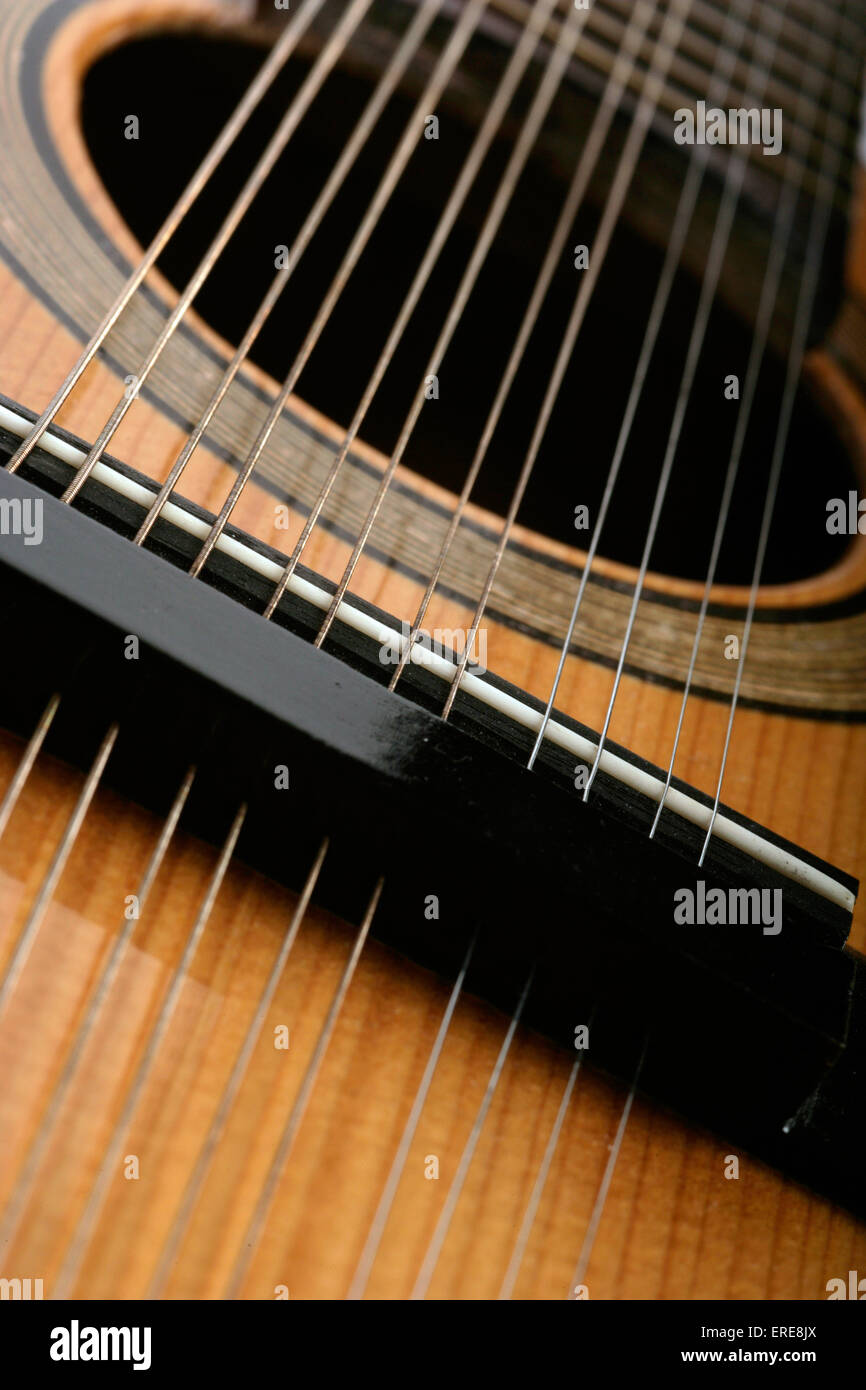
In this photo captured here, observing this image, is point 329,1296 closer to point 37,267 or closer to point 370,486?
point 370,486

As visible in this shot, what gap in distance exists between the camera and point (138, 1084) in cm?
57

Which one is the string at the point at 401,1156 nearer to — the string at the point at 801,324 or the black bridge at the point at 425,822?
the black bridge at the point at 425,822

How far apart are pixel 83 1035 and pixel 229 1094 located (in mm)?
79

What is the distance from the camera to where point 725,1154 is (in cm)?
70

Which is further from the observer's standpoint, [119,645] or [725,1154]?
[725,1154]

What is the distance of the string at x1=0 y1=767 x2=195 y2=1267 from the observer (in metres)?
0.53

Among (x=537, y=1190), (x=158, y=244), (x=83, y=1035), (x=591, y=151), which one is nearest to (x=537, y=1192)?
(x=537, y=1190)

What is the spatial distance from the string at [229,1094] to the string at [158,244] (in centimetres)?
28

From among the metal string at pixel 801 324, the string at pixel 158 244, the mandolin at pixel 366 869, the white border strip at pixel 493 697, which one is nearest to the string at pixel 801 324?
the metal string at pixel 801 324

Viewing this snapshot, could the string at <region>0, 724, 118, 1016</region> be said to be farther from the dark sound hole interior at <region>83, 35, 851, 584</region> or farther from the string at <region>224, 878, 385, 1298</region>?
the dark sound hole interior at <region>83, 35, 851, 584</region>

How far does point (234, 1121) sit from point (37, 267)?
0.64 m

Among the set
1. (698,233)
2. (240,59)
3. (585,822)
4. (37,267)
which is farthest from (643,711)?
(240,59)

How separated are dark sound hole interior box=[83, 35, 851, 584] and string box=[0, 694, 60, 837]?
2.11 feet

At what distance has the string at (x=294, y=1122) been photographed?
1.86 feet
